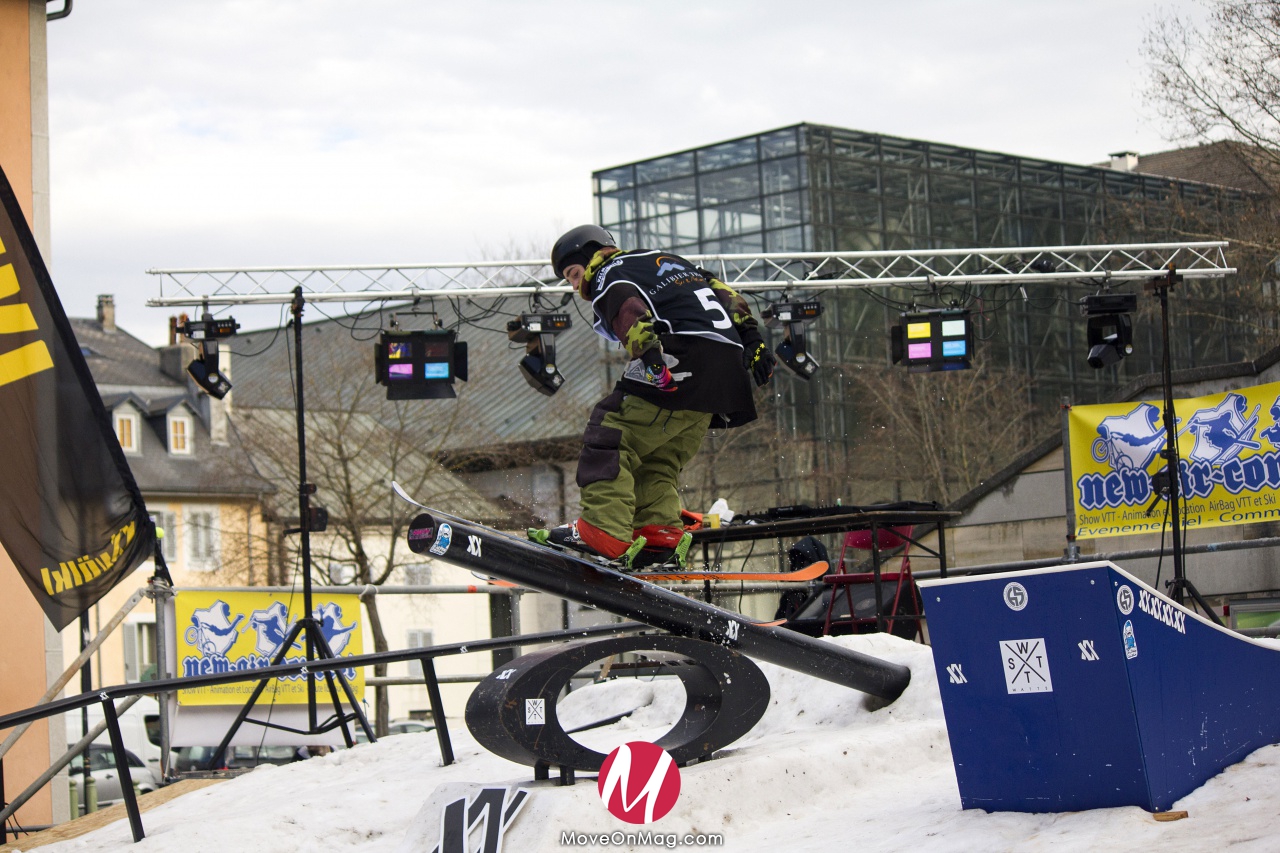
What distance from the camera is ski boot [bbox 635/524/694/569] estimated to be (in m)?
6.66

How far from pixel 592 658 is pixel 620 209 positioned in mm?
29679

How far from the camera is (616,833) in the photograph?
5602mm

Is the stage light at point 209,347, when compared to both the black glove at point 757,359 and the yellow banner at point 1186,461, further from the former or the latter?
the black glove at point 757,359

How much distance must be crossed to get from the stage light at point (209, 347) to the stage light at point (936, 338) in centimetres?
745

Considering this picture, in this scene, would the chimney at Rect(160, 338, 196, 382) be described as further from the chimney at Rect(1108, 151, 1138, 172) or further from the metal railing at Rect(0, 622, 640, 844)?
the metal railing at Rect(0, 622, 640, 844)

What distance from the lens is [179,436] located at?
45750 mm

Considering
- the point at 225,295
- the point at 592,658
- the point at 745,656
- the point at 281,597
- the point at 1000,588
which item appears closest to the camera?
the point at 1000,588

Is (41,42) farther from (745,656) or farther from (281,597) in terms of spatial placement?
(745,656)

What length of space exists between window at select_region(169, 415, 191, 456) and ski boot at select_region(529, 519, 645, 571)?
136ft

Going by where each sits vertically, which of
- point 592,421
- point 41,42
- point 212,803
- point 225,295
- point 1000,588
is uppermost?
point 41,42

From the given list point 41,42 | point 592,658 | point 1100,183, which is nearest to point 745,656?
point 592,658

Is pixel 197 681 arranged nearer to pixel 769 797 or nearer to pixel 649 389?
pixel 649 389

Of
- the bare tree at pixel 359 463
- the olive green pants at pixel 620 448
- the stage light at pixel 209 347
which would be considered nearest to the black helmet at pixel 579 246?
the olive green pants at pixel 620 448

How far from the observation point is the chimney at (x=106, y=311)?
5312 cm
